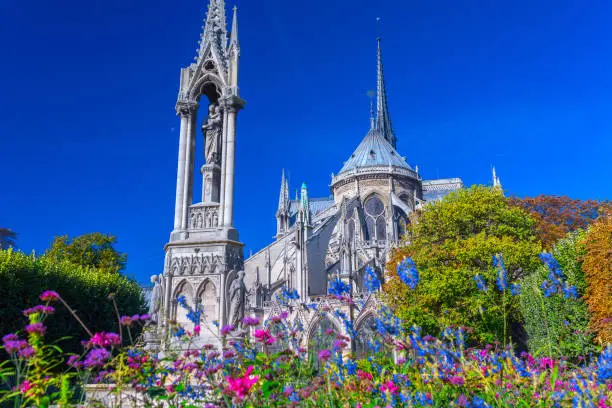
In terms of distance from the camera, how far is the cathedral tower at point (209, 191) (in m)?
8.80

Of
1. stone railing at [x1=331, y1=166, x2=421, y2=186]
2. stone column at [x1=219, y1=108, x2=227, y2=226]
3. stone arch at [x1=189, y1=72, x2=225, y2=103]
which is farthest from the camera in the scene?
stone railing at [x1=331, y1=166, x2=421, y2=186]

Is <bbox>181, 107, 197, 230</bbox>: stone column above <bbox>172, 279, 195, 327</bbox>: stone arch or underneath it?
above

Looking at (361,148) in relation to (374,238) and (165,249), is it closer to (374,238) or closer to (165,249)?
(374,238)

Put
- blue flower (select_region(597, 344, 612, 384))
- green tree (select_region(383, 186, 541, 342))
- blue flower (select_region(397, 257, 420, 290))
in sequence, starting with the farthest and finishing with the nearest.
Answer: green tree (select_region(383, 186, 541, 342)), blue flower (select_region(397, 257, 420, 290)), blue flower (select_region(597, 344, 612, 384))

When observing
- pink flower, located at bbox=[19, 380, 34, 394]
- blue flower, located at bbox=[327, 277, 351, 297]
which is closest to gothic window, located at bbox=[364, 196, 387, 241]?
blue flower, located at bbox=[327, 277, 351, 297]

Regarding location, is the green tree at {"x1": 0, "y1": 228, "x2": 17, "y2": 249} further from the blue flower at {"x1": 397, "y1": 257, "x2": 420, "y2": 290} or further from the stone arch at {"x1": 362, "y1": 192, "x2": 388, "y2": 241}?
the blue flower at {"x1": 397, "y1": 257, "x2": 420, "y2": 290}

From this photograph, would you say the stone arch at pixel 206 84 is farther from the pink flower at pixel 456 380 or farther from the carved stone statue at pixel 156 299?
the pink flower at pixel 456 380

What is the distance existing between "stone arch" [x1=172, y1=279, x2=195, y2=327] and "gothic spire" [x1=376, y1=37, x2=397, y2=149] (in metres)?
63.8

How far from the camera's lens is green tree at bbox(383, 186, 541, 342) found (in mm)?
19688

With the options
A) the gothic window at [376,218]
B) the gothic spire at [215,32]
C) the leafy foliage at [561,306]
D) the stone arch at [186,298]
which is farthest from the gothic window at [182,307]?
the gothic window at [376,218]

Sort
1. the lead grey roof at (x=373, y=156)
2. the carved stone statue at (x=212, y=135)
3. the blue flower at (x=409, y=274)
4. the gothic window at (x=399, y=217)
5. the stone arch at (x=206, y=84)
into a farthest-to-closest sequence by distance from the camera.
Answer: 1. the lead grey roof at (x=373, y=156)
2. the gothic window at (x=399, y=217)
3. the stone arch at (x=206, y=84)
4. the carved stone statue at (x=212, y=135)
5. the blue flower at (x=409, y=274)

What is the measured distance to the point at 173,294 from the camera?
348 inches

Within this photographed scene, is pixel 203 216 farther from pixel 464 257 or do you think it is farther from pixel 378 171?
pixel 378 171

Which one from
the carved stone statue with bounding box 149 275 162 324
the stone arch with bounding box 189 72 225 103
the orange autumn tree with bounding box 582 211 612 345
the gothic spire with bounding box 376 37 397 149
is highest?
the gothic spire with bounding box 376 37 397 149
